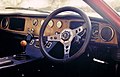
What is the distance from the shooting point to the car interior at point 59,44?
7.73 feet

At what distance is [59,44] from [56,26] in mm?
214

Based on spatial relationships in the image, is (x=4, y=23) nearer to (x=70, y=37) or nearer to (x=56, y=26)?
(x=56, y=26)

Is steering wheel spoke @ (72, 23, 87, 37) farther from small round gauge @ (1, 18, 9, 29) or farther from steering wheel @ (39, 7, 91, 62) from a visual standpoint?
small round gauge @ (1, 18, 9, 29)

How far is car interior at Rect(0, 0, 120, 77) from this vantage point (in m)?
2.36

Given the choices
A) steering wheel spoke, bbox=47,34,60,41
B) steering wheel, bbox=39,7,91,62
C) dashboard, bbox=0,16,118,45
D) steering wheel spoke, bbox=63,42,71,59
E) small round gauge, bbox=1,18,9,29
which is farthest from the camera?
small round gauge, bbox=1,18,9,29

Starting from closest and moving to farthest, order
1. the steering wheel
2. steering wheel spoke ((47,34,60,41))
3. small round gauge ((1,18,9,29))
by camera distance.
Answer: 1. the steering wheel
2. steering wheel spoke ((47,34,60,41))
3. small round gauge ((1,18,9,29))

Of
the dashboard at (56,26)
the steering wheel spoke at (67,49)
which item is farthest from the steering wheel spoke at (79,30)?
A: the dashboard at (56,26)

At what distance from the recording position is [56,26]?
2859 mm

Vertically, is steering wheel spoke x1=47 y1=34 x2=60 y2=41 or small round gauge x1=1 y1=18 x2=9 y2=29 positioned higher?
small round gauge x1=1 y1=18 x2=9 y2=29

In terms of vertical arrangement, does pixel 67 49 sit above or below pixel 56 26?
below

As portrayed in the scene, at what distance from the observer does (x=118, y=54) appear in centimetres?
257

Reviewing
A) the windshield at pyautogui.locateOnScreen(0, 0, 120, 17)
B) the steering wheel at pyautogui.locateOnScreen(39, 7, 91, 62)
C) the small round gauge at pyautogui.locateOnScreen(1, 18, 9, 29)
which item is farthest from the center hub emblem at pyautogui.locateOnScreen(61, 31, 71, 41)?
the small round gauge at pyautogui.locateOnScreen(1, 18, 9, 29)

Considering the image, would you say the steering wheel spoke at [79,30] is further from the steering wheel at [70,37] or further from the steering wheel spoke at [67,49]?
the steering wheel spoke at [67,49]

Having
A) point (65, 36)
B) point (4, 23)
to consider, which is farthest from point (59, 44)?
point (4, 23)
